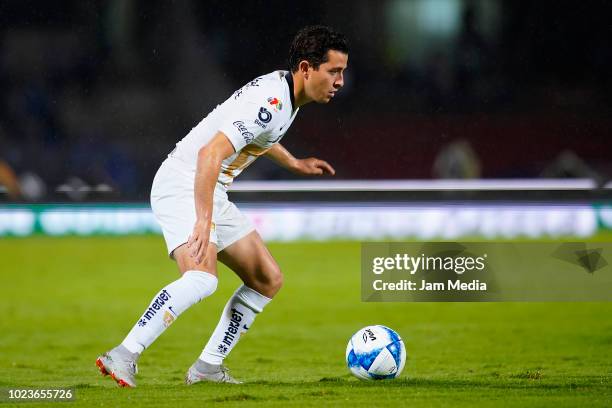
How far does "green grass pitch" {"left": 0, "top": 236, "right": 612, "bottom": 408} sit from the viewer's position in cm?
483

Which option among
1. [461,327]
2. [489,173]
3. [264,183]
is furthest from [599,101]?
[461,327]

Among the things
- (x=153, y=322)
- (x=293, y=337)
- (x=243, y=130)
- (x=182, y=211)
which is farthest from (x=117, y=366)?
(x=293, y=337)

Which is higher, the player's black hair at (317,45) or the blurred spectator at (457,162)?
the blurred spectator at (457,162)

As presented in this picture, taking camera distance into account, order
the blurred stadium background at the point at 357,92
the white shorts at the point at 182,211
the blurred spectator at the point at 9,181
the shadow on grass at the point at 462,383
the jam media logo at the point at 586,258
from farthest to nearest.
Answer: the blurred stadium background at the point at 357,92 → the blurred spectator at the point at 9,181 → the jam media logo at the point at 586,258 → the shadow on grass at the point at 462,383 → the white shorts at the point at 182,211

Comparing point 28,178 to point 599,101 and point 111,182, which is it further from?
point 599,101

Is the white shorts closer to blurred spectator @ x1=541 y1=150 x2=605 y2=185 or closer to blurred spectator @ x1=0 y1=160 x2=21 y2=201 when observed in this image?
blurred spectator @ x1=0 y1=160 x2=21 y2=201

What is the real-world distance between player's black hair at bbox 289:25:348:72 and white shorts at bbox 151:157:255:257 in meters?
0.77

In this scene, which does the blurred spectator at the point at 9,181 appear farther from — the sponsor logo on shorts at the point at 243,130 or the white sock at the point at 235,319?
the sponsor logo on shorts at the point at 243,130

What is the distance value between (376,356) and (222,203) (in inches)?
42.5

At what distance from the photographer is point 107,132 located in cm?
1591

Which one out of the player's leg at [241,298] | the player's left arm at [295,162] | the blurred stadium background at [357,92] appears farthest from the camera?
the blurred stadium background at [357,92]

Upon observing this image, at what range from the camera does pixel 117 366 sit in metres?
4.62

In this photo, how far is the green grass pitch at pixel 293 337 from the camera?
4.83 m

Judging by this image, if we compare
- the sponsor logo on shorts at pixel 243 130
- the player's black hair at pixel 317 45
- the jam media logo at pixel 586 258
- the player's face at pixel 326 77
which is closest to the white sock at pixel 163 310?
the sponsor logo on shorts at pixel 243 130
